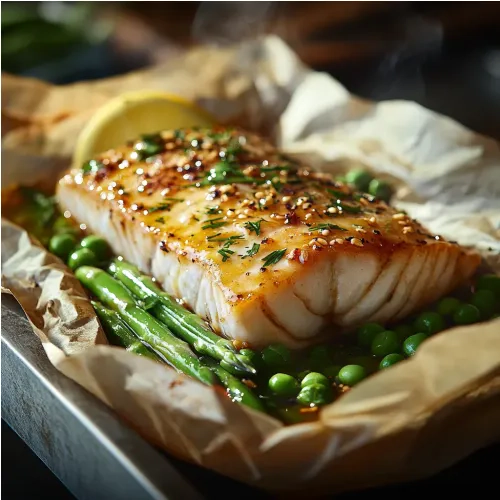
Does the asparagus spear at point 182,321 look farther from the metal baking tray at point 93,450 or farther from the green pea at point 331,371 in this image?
the metal baking tray at point 93,450

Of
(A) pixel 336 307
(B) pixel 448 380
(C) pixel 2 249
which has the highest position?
(B) pixel 448 380

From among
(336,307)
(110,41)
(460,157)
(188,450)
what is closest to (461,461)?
(336,307)

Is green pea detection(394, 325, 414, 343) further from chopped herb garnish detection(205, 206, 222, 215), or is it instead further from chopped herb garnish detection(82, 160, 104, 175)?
chopped herb garnish detection(82, 160, 104, 175)

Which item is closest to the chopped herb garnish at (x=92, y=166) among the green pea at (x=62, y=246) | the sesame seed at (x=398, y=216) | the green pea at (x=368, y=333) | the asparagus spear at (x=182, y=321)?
the green pea at (x=62, y=246)

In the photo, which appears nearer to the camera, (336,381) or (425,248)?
(336,381)

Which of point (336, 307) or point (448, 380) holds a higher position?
point (448, 380)

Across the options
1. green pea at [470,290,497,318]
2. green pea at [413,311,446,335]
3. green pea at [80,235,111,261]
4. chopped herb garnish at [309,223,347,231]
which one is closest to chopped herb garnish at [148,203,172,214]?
green pea at [80,235,111,261]

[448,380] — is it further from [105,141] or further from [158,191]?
[105,141]
